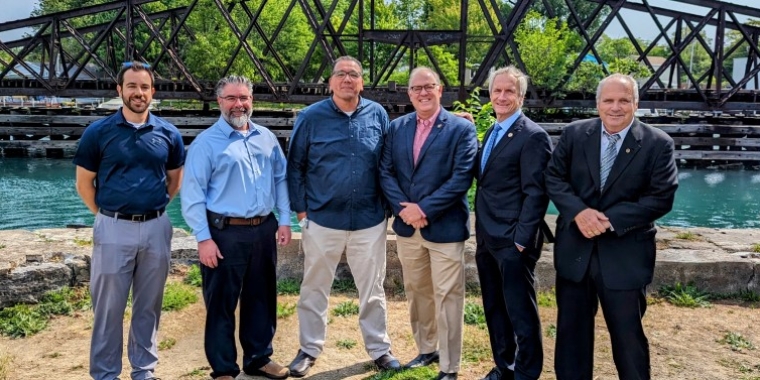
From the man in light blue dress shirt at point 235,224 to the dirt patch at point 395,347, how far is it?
0.37 metres

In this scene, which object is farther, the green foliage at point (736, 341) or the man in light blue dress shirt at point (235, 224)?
the green foliage at point (736, 341)

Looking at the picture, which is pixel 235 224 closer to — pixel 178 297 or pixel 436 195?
pixel 436 195

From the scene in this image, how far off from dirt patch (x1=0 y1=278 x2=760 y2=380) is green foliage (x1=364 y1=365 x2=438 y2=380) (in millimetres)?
115

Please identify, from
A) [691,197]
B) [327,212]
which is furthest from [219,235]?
[691,197]

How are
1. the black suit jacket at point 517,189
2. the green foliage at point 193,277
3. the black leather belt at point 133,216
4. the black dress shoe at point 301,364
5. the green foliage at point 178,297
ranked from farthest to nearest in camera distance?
the green foliage at point 193,277, the green foliage at point 178,297, the black dress shoe at point 301,364, the black leather belt at point 133,216, the black suit jacket at point 517,189

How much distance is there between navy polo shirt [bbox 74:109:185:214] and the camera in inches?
152

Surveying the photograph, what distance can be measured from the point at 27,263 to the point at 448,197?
4139 millimetres

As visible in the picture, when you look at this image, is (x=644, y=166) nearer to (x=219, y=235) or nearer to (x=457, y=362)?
(x=457, y=362)

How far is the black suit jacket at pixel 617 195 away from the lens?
345cm

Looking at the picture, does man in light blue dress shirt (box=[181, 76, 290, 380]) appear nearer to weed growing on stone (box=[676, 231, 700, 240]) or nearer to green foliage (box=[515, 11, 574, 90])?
weed growing on stone (box=[676, 231, 700, 240])

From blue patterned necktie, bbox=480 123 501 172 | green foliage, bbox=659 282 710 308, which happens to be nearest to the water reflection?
green foliage, bbox=659 282 710 308

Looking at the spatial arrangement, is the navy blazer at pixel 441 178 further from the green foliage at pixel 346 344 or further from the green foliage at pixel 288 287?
the green foliage at pixel 288 287

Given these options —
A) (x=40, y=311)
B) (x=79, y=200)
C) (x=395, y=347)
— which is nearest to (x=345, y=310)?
(x=395, y=347)

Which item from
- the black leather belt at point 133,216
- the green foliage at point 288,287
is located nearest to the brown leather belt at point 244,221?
the black leather belt at point 133,216
